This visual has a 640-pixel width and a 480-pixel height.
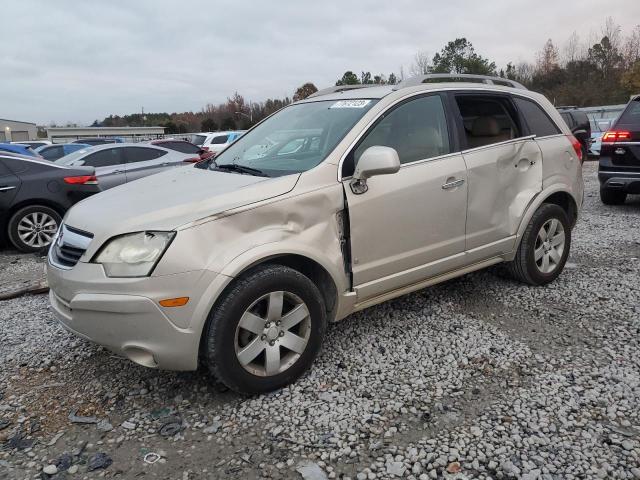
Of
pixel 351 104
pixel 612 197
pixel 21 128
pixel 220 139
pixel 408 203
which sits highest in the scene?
pixel 21 128

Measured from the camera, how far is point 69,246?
9.82 ft

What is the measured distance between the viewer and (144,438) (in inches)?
A: 105

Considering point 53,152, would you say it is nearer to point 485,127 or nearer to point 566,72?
point 485,127

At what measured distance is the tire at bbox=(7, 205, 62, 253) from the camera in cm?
673

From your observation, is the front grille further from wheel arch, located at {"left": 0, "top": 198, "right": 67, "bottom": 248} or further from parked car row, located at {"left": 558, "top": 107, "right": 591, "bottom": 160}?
parked car row, located at {"left": 558, "top": 107, "right": 591, "bottom": 160}

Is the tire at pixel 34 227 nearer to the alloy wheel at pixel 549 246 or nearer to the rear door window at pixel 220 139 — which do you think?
the alloy wheel at pixel 549 246

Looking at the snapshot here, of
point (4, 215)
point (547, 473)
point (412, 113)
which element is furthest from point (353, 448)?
point (4, 215)

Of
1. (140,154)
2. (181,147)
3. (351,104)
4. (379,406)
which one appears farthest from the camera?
(181,147)

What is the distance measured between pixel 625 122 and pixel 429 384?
650 cm

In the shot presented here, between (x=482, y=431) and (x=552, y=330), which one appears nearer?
(x=482, y=431)

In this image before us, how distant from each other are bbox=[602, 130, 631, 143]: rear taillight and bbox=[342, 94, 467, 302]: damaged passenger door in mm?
5008

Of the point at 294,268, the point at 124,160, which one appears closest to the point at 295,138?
the point at 294,268

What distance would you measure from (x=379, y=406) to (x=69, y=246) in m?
2.06

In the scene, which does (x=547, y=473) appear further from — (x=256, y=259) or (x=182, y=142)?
(x=182, y=142)
